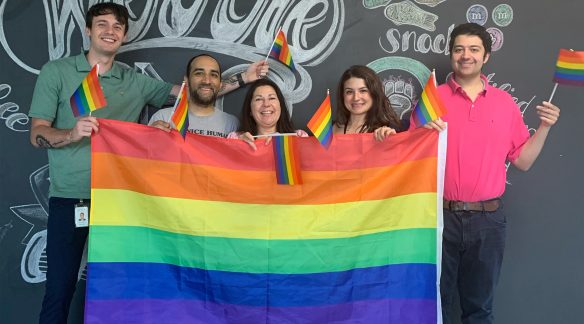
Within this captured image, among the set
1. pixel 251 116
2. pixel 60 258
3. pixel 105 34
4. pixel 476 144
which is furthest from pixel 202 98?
pixel 476 144

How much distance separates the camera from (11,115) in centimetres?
337

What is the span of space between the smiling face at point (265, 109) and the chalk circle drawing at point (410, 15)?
0.88 m

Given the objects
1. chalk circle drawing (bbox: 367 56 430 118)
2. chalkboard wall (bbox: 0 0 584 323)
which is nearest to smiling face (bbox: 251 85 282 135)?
chalkboard wall (bbox: 0 0 584 323)

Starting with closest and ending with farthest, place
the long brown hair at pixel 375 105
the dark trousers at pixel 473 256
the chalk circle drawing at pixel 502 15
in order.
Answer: the dark trousers at pixel 473 256 < the long brown hair at pixel 375 105 < the chalk circle drawing at pixel 502 15

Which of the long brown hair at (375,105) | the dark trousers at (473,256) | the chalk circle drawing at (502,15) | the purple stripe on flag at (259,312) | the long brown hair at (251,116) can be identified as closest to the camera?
the purple stripe on flag at (259,312)

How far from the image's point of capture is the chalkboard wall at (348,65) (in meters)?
3.34

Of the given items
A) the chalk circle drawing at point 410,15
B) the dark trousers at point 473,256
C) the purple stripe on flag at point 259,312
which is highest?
the chalk circle drawing at point 410,15

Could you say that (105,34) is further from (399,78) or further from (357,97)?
(399,78)

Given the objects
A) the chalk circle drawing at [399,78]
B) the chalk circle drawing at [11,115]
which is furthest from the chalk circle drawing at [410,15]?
the chalk circle drawing at [11,115]

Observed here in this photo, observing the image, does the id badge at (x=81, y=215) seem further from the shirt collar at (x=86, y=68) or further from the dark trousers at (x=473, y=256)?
the dark trousers at (x=473, y=256)

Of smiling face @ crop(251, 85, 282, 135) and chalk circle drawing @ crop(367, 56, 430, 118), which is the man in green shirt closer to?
smiling face @ crop(251, 85, 282, 135)

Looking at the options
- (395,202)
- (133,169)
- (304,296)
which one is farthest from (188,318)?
(395,202)

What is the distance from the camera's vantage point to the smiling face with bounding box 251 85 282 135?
118 inches

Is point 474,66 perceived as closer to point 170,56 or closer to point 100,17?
point 170,56
